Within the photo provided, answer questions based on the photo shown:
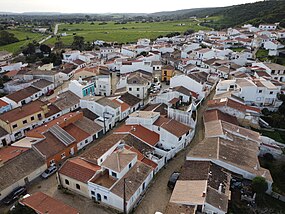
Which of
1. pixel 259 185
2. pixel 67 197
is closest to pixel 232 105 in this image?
pixel 259 185

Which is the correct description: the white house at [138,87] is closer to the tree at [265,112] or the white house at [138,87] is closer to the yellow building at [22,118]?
the yellow building at [22,118]

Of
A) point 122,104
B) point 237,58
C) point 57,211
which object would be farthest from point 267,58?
point 57,211

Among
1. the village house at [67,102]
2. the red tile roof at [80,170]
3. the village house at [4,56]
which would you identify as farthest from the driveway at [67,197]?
the village house at [4,56]

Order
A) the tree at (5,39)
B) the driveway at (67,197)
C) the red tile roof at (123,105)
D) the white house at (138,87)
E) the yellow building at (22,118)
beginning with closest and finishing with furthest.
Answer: the driveway at (67,197)
the yellow building at (22,118)
the red tile roof at (123,105)
the white house at (138,87)
the tree at (5,39)

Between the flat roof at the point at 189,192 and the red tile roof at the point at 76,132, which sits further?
the red tile roof at the point at 76,132

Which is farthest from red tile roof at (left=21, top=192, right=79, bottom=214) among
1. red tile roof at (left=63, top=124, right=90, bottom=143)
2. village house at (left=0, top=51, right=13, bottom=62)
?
village house at (left=0, top=51, right=13, bottom=62)

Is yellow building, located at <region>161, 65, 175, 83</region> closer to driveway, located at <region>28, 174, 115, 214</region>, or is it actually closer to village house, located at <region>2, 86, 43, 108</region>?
village house, located at <region>2, 86, 43, 108</region>
